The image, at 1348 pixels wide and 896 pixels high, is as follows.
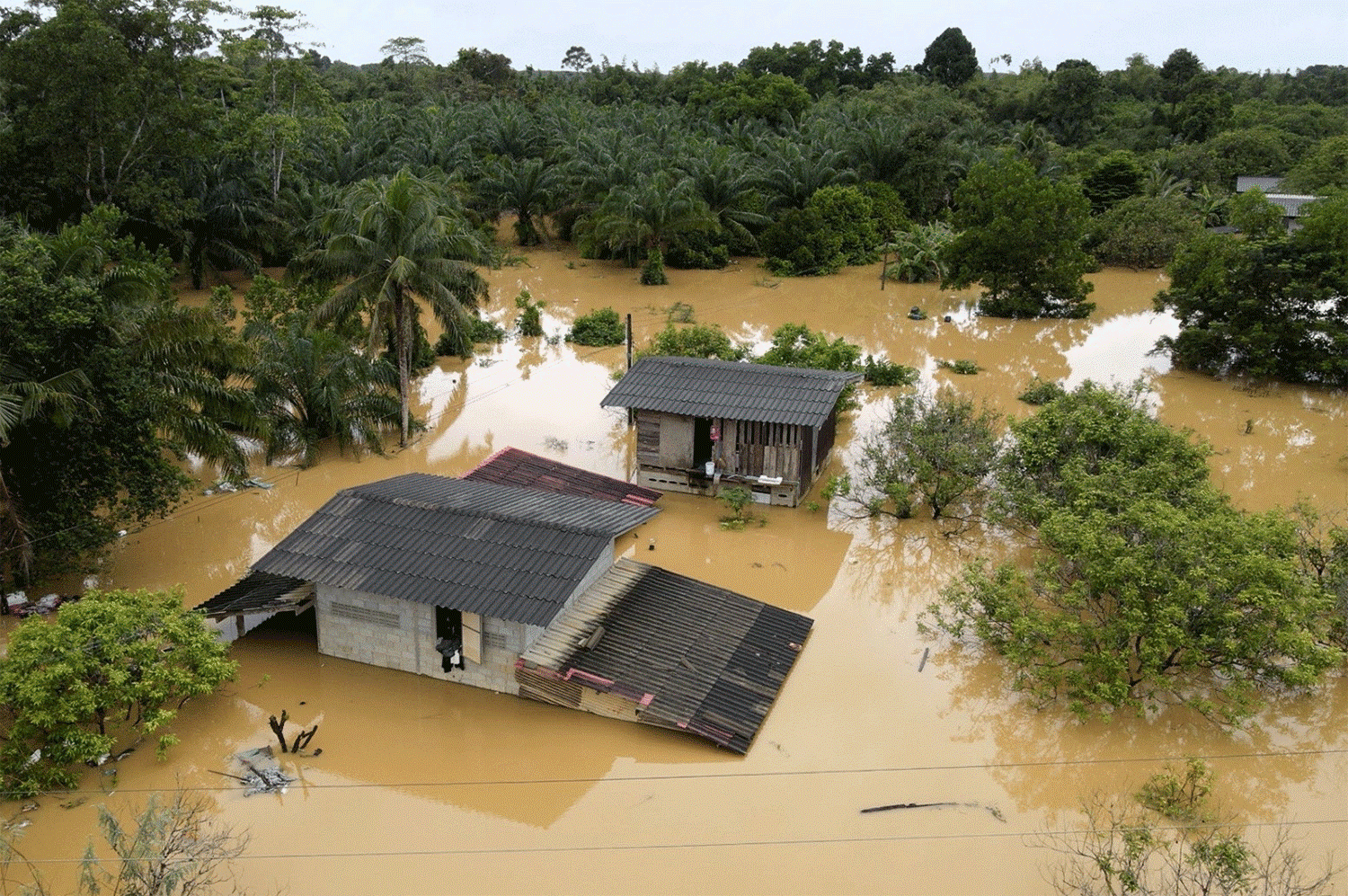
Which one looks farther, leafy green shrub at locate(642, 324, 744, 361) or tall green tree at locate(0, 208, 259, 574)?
leafy green shrub at locate(642, 324, 744, 361)

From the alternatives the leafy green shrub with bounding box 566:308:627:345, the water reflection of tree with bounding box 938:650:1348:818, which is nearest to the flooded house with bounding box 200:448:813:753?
the water reflection of tree with bounding box 938:650:1348:818

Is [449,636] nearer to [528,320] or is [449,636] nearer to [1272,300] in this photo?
[528,320]

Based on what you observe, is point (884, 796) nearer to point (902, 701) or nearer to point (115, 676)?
point (902, 701)

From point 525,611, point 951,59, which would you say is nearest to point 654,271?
point 525,611

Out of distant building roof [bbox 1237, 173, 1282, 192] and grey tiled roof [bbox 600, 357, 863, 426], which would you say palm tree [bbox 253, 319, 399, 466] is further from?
distant building roof [bbox 1237, 173, 1282, 192]

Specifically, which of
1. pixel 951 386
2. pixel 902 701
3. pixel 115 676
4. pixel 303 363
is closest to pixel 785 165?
pixel 951 386

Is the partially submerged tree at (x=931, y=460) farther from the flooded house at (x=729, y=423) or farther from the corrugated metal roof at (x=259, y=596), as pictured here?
the corrugated metal roof at (x=259, y=596)

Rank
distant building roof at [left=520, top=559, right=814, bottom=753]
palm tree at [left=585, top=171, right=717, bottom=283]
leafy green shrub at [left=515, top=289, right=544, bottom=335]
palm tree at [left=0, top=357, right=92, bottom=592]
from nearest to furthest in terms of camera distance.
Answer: distant building roof at [left=520, top=559, right=814, bottom=753] → palm tree at [left=0, top=357, right=92, bottom=592] → leafy green shrub at [left=515, top=289, right=544, bottom=335] → palm tree at [left=585, top=171, right=717, bottom=283]
